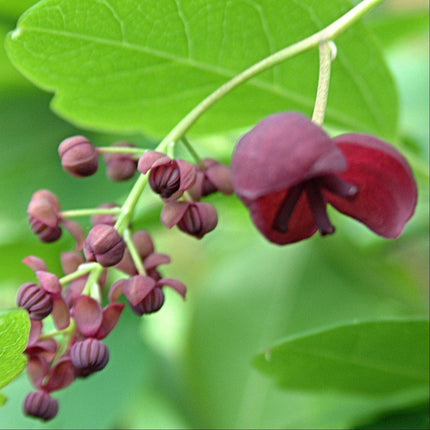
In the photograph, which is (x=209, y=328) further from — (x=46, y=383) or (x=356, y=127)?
(x=46, y=383)

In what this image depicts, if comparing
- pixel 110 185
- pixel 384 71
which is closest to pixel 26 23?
pixel 384 71

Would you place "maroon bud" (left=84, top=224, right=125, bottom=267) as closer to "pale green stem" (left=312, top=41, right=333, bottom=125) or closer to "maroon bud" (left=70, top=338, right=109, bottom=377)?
"maroon bud" (left=70, top=338, right=109, bottom=377)

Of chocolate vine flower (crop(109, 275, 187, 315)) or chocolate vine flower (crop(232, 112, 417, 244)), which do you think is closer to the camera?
chocolate vine flower (crop(232, 112, 417, 244))

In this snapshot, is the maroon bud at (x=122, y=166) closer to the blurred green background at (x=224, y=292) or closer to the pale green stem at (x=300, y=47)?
the pale green stem at (x=300, y=47)

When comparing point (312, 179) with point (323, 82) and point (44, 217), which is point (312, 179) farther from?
point (44, 217)

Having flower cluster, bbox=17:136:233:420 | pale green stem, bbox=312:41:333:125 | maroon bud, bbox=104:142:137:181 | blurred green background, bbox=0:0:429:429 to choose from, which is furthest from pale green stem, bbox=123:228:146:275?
blurred green background, bbox=0:0:429:429

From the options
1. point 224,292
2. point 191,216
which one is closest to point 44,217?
point 191,216

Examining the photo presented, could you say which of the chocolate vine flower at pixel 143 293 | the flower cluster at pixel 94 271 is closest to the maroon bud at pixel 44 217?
the flower cluster at pixel 94 271
